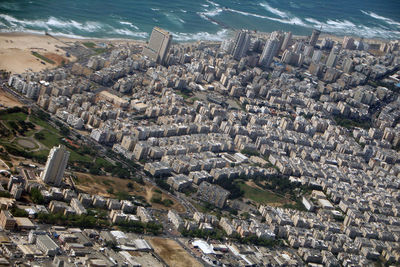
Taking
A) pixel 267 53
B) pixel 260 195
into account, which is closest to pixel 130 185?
pixel 260 195

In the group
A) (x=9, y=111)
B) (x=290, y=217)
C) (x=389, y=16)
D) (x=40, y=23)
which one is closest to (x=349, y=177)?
(x=290, y=217)

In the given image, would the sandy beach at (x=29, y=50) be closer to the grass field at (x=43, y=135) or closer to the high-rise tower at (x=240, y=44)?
the grass field at (x=43, y=135)

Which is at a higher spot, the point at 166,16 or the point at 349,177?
the point at 166,16

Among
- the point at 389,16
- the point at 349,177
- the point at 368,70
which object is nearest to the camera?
the point at 349,177

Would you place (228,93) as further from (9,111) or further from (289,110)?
(9,111)

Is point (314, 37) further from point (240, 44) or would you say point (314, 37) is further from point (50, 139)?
point (50, 139)

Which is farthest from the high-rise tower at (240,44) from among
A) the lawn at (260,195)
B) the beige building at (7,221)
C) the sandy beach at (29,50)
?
the beige building at (7,221)

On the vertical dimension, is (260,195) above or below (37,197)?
above

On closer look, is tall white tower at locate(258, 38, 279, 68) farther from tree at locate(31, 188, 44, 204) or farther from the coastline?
tree at locate(31, 188, 44, 204)
